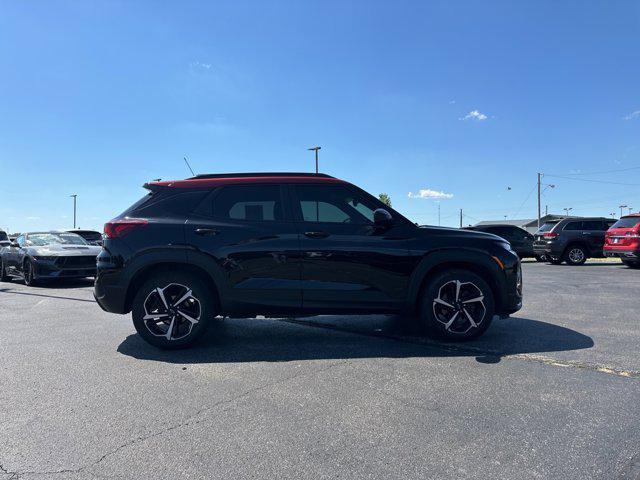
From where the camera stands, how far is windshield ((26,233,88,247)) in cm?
1198

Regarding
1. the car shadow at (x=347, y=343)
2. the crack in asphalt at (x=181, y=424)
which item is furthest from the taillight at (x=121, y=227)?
the crack in asphalt at (x=181, y=424)

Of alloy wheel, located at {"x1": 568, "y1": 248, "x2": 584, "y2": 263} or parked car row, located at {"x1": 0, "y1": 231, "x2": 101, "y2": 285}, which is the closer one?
parked car row, located at {"x1": 0, "y1": 231, "x2": 101, "y2": 285}

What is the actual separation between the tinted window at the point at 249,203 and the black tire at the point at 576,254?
15.5 metres

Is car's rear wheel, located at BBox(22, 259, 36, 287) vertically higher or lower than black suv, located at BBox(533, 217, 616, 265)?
lower

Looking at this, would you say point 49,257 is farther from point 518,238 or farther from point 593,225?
point 593,225

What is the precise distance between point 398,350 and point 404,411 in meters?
1.53

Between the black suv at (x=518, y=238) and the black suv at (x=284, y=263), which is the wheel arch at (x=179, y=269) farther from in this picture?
the black suv at (x=518, y=238)

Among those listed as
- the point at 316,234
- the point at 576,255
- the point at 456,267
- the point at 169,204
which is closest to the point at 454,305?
the point at 456,267

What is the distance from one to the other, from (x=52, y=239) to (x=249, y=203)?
996cm

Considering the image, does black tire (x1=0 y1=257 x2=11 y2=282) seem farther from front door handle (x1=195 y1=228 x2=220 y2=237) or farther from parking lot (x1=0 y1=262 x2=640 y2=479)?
front door handle (x1=195 y1=228 x2=220 y2=237)

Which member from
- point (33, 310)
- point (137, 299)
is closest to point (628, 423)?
point (137, 299)

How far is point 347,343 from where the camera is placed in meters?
4.91

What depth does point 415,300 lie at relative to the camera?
4.80 metres

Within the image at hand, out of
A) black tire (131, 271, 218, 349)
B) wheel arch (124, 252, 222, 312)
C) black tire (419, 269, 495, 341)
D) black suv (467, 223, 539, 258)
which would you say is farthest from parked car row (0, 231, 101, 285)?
black suv (467, 223, 539, 258)
